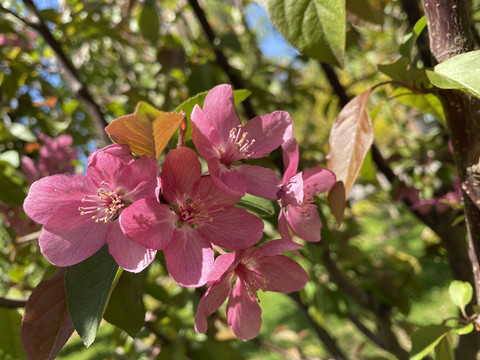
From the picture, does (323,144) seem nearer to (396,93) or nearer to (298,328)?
(396,93)

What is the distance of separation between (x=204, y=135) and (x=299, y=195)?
143mm

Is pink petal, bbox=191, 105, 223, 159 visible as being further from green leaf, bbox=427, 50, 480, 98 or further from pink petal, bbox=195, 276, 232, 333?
green leaf, bbox=427, 50, 480, 98

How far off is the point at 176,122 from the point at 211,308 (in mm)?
252

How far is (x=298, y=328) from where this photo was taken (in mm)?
3967

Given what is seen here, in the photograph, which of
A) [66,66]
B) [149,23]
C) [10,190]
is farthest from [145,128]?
[149,23]

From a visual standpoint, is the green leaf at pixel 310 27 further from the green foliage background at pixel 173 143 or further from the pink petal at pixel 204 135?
the pink petal at pixel 204 135

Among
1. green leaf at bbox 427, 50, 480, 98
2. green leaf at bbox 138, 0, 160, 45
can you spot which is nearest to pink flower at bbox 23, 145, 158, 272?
green leaf at bbox 427, 50, 480, 98

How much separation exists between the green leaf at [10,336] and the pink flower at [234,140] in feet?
1.74

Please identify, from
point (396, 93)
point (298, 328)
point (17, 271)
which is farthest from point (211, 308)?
point (298, 328)

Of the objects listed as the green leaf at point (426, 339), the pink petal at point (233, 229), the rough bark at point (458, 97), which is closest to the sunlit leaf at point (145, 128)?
the pink petal at point (233, 229)

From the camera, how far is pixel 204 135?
1.87 feet

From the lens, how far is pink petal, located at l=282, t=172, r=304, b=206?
574 millimetres

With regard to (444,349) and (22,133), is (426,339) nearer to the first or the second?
(444,349)

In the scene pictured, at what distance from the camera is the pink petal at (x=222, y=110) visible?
587 mm
